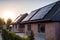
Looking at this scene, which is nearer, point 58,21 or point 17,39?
point 17,39

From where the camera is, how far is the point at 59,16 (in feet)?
59.4

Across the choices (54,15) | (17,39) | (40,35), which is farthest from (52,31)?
(17,39)

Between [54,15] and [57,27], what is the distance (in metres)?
1.49

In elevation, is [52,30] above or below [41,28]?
above

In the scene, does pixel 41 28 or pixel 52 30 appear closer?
pixel 52 30

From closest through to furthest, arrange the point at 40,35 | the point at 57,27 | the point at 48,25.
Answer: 1. the point at 57,27
2. the point at 48,25
3. the point at 40,35

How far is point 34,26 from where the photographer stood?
80.8 feet

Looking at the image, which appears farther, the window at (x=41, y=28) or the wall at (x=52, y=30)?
the window at (x=41, y=28)

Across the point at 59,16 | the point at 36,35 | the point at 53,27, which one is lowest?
the point at 36,35

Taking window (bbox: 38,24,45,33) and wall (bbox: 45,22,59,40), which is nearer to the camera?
wall (bbox: 45,22,59,40)

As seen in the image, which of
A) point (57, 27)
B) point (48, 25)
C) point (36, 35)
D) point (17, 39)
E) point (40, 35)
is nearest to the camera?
point (17, 39)

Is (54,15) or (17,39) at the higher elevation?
(54,15)

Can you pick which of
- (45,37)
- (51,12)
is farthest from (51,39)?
(51,12)

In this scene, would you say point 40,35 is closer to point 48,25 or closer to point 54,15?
point 48,25
